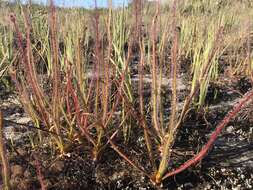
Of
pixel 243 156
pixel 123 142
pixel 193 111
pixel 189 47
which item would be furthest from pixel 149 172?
pixel 189 47

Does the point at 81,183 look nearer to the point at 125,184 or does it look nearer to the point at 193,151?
the point at 125,184

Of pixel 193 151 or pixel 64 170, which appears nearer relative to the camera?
pixel 64 170

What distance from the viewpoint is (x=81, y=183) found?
1.61 metres

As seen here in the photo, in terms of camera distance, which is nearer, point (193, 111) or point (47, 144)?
point (47, 144)

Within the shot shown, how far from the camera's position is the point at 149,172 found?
1656 millimetres

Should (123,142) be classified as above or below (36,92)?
below

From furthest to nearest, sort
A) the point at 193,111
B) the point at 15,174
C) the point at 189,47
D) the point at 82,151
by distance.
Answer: the point at 189,47 < the point at 193,111 < the point at 82,151 < the point at 15,174

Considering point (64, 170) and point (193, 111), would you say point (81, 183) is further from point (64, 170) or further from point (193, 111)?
point (193, 111)

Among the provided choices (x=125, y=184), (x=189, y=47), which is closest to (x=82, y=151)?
(x=125, y=184)

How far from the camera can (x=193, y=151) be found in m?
1.87

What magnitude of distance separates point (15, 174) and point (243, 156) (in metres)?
1.11

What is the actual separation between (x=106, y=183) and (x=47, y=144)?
0.44m

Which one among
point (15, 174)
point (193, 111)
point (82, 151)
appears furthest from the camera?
point (193, 111)

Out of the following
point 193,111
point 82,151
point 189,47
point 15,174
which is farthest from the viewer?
point 189,47
